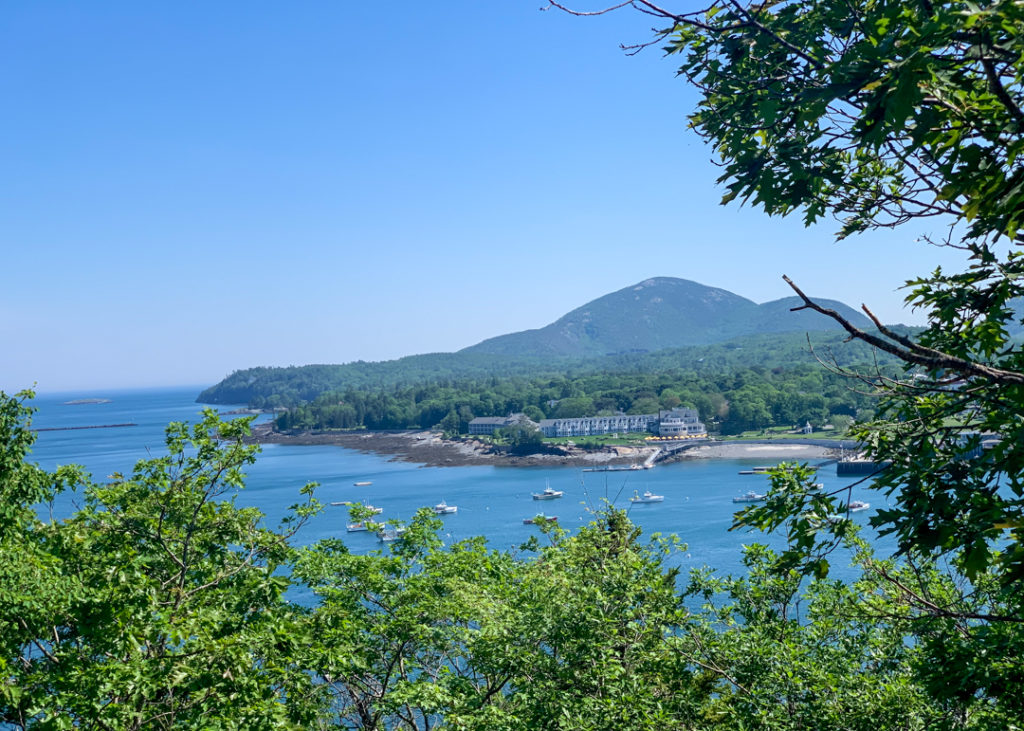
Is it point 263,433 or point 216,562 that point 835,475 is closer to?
point 216,562

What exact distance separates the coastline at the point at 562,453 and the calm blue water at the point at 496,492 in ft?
7.90

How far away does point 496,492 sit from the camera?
45.9 m

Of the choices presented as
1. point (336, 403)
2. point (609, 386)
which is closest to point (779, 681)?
point (609, 386)

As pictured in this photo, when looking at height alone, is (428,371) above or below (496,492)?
above

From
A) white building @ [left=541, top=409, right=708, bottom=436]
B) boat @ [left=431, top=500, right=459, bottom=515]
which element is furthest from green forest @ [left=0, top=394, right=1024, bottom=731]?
white building @ [left=541, top=409, right=708, bottom=436]

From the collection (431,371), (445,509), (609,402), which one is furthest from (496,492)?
(431,371)

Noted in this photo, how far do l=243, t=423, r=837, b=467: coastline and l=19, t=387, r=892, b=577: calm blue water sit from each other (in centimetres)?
241

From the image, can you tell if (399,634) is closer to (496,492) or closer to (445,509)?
(445,509)

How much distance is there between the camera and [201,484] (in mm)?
5496

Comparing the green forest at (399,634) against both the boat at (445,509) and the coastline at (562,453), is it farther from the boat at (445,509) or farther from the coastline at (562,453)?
the coastline at (562,453)

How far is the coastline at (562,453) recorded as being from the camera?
55000mm

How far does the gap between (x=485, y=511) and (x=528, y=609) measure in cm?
3356

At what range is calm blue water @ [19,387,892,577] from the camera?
30.7 metres

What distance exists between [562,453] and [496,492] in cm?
1736
